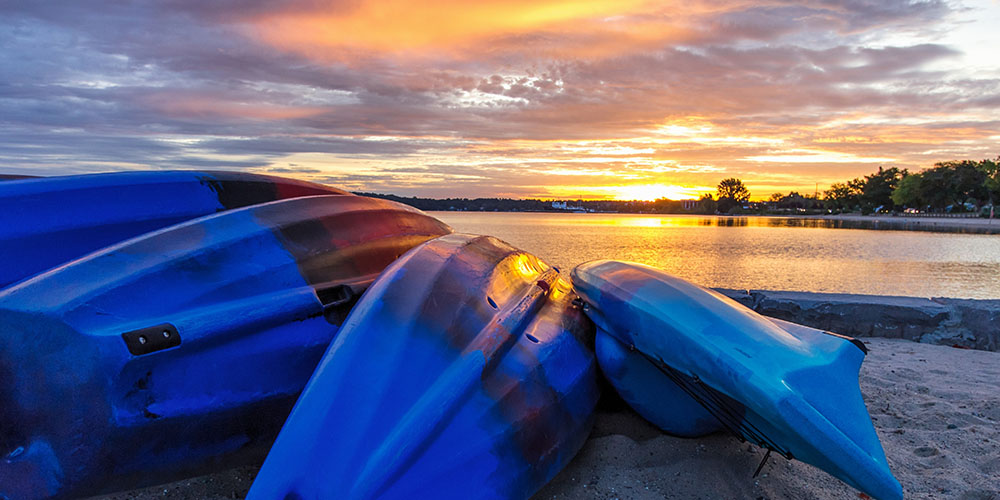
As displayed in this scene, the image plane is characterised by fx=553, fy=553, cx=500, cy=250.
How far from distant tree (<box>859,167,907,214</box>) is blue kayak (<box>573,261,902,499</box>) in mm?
91308

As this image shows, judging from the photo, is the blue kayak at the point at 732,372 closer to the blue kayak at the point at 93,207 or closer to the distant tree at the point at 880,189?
the blue kayak at the point at 93,207

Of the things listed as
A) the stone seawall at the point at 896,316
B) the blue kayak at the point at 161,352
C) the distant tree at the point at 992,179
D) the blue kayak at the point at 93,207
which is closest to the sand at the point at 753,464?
the blue kayak at the point at 161,352

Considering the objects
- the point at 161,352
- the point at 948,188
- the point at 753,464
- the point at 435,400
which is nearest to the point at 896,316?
the point at 753,464

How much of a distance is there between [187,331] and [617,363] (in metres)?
1.79

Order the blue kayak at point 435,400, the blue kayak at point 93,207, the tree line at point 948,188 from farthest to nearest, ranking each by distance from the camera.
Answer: the tree line at point 948,188 < the blue kayak at point 93,207 < the blue kayak at point 435,400

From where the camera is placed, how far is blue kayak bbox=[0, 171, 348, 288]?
104 inches

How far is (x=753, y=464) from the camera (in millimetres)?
2365

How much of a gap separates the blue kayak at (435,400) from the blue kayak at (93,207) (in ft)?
5.04

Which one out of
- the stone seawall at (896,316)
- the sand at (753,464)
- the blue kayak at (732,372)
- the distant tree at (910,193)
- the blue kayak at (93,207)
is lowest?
the sand at (753,464)

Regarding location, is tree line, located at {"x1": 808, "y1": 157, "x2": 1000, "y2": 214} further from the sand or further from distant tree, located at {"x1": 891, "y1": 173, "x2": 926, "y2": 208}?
the sand

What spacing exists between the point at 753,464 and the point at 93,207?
3.47 m

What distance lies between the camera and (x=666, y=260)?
17.6 metres

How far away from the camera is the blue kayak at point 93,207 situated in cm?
263

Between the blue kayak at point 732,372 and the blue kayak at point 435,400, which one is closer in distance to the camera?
the blue kayak at point 435,400
